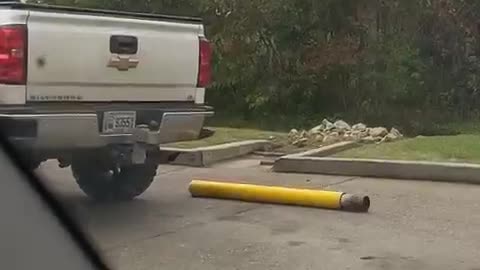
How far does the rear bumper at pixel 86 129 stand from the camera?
20.9 feet

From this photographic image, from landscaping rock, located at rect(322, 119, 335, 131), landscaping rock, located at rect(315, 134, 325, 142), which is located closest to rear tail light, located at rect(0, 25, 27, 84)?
landscaping rock, located at rect(315, 134, 325, 142)

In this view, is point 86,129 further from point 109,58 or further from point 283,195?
point 283,195

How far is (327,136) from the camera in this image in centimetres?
1284

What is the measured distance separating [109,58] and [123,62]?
14 cm

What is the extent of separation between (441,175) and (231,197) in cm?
219

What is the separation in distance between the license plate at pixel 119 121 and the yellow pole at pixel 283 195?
1.33m

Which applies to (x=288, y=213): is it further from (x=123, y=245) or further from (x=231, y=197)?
(x=123, y=245)

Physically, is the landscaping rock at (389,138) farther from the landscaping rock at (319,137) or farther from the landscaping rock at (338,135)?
the landscaping rock at (319,137)

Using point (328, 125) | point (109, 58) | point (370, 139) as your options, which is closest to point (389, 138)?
point (370, 139)

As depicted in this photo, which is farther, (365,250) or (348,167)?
(348,167)

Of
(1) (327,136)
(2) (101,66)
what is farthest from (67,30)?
(1) (327,136)

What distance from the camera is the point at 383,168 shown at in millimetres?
9727

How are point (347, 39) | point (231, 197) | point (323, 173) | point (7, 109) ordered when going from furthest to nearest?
point (347, 39) → point (323, 173) → point (231, 197) → point (7, 109)

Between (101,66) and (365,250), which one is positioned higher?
(101,66)
